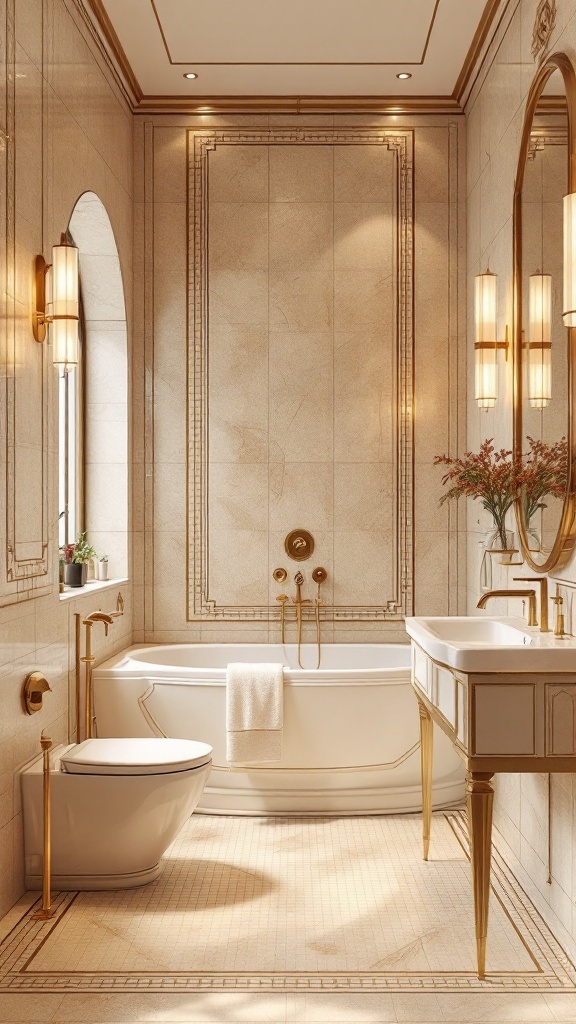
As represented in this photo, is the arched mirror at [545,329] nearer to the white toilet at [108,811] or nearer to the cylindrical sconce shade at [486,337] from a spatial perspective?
the cylindrical sconce shade at [486,337]

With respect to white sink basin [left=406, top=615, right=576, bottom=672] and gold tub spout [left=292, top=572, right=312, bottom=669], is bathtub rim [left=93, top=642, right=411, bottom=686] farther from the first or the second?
white sink basin [left=406, top=615, right=576, bottom=672]

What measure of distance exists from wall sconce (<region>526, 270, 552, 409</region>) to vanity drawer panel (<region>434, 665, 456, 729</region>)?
94 cm

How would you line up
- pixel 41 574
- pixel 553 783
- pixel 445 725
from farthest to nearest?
pixel 41 574 → pixel 553 783 → pixel 445 725

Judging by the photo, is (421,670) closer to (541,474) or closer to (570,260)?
(541,474)

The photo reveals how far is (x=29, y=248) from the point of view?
118 inches

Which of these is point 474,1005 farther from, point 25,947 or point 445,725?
point 25,947

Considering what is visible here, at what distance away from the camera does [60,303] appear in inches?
123

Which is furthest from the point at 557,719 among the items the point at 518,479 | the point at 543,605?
the point at 518,479

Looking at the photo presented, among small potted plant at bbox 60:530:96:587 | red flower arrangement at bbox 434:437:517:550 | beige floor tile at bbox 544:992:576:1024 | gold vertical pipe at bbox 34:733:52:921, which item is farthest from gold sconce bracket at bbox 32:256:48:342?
beige floor tile at bbox 544:992:576:1024

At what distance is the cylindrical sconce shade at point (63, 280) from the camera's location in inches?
122

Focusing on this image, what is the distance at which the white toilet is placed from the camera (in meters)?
2.94

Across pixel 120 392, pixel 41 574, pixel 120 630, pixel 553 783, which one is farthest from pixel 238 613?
pixel 553 783

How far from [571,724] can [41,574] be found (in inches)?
68.6

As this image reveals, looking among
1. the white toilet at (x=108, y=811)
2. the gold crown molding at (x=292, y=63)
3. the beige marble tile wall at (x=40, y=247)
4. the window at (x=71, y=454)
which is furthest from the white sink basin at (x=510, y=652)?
the gold crown molding at (x=292, y=63)
